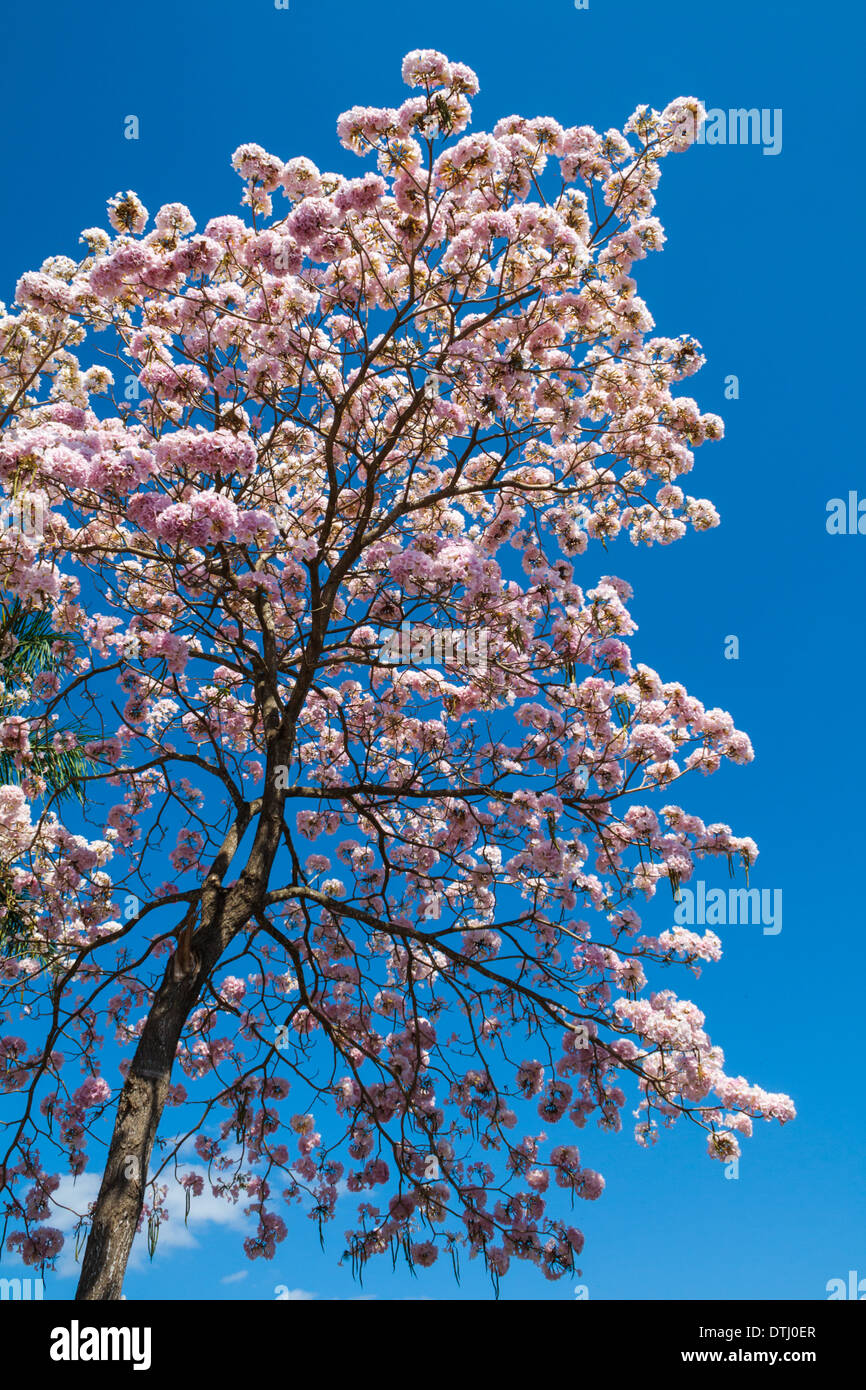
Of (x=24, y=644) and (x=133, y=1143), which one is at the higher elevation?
(x=24, y=644)

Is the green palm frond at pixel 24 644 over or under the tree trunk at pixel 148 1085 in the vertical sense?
over

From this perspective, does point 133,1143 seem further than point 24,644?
No

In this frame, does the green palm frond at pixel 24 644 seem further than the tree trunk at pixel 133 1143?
Yes

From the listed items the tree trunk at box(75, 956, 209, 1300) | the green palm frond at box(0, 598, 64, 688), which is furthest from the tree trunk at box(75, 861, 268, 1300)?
the green palm frond at box(0, 598, 64, 688)

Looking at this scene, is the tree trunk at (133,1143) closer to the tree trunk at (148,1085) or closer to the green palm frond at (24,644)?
the tree trunk at (148,1085)

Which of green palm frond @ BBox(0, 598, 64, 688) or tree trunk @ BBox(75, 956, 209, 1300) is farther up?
green palm frond @ BBox(0, 598, 64, 688)

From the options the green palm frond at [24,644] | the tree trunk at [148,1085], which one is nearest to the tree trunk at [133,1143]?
the tree trunk at [148,1085]

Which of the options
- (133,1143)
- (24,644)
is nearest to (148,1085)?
(133,1143)

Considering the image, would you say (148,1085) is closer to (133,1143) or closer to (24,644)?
(133,1143)

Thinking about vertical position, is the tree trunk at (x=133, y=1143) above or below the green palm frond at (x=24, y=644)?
below

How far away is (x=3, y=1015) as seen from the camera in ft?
28.7

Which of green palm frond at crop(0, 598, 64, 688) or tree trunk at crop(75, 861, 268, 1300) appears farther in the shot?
green palm frond at crop(0, 598, 64, 688)

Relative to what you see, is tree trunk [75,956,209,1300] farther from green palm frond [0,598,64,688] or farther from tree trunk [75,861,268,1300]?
green palm frond [0,598,64,688]
